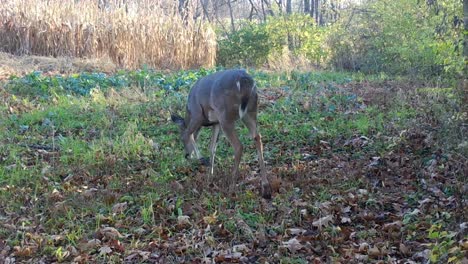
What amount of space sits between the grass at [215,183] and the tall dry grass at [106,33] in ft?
20.8

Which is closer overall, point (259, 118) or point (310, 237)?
point (310, 237)

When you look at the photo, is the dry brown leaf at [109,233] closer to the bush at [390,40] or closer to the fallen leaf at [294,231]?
the fallen leaf at [294,231]

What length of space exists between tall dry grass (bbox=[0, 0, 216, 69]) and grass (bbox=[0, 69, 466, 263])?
6332mm

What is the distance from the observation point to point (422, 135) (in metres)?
7.77

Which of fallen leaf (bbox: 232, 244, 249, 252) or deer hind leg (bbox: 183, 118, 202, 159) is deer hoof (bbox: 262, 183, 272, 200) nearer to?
fallen leaf (bbox: 232, 244, 249, 252)

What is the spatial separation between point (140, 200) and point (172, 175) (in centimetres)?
93

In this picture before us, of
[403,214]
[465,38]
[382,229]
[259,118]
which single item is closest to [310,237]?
[382,229]

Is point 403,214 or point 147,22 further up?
point 147,22

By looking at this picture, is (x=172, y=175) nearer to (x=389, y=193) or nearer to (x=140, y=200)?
(x=140, y=200)

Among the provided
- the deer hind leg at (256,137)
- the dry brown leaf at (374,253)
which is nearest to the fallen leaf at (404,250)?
the dry brown leaf at (374,253)

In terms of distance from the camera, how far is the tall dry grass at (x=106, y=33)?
654 inches

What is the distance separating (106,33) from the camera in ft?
56.1

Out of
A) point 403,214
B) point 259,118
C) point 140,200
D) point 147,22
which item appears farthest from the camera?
point 147,22

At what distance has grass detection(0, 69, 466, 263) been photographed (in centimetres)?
517
